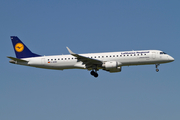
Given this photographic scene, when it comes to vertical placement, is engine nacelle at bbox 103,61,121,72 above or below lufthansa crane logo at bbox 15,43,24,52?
below

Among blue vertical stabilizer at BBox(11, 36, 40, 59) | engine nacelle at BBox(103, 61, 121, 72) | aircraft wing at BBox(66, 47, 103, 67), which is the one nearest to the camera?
aircraft wing at BBox(66, 47, 103, 67)

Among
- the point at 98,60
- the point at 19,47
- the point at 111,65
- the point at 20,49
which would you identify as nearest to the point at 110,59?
the point at 111,65

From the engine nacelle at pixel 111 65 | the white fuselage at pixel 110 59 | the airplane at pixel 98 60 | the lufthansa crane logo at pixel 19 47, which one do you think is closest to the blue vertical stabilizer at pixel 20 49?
the lufthansa crane logo at pixel 19 47

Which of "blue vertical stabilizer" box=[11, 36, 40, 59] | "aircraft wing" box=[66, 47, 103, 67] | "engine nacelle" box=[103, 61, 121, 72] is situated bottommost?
"engine nacelle" box=[103, 61, 121, 72]

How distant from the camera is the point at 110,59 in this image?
45781mm

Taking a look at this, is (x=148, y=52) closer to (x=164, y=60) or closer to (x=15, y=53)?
(x=164, y=60)

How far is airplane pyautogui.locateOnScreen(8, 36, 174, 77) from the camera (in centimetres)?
4522

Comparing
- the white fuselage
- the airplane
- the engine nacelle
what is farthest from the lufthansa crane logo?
the engine nacelle

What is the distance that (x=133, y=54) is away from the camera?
149 feet

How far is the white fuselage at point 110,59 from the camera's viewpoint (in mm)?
45469

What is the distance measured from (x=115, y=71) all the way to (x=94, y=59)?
5.88 m

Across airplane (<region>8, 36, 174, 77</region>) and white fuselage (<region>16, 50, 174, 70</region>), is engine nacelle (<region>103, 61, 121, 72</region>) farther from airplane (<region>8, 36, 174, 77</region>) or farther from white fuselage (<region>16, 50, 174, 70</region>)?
white fuselage (<region>16, 50, 174, 70</region>)

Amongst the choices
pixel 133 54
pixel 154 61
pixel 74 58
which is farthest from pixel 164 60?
pixel 74 58

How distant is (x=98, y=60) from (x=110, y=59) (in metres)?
2.19
